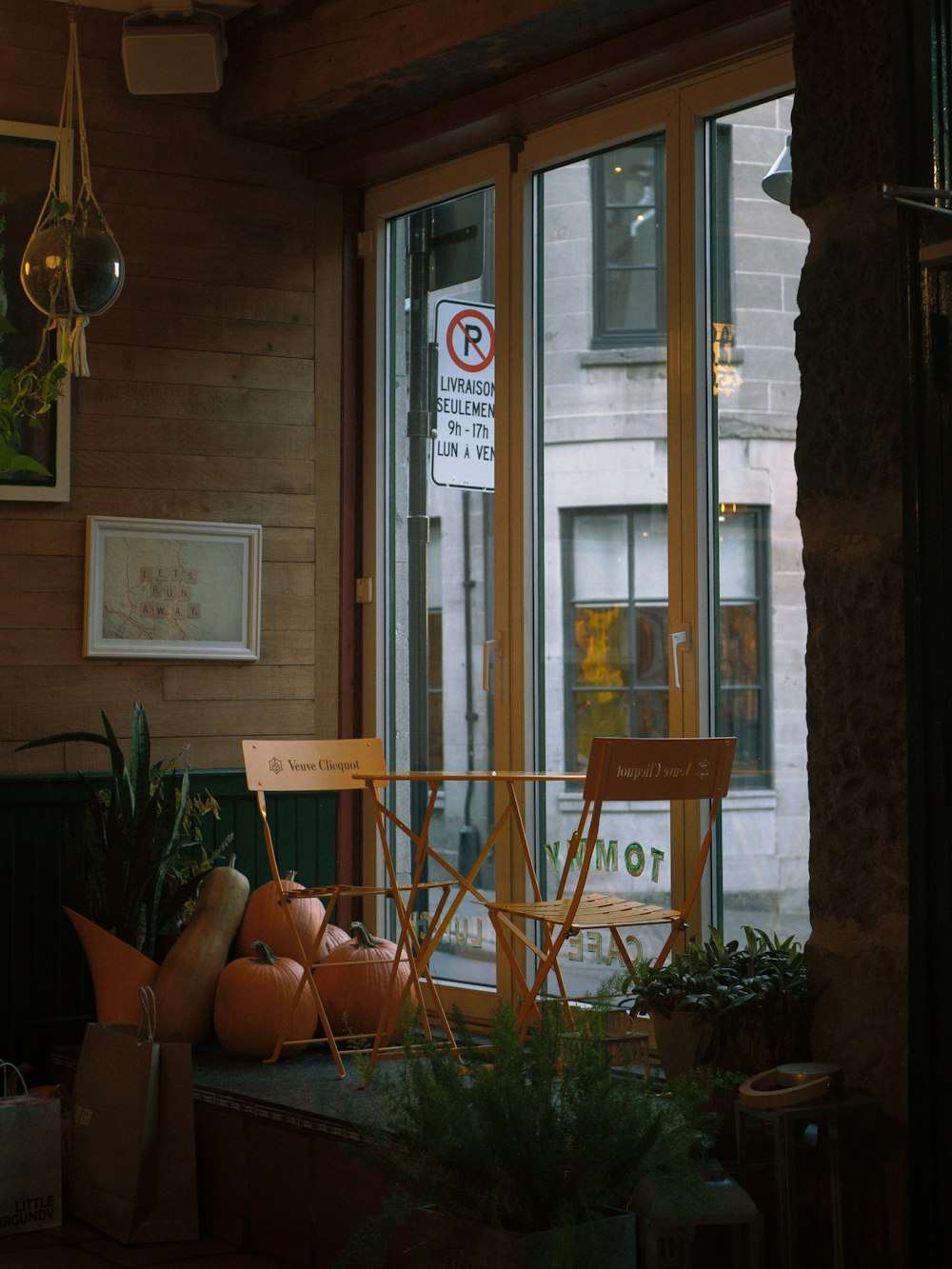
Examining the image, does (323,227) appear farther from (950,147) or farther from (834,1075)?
(834,1075)

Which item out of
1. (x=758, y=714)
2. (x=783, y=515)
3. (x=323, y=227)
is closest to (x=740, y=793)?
(x=758, y=714)

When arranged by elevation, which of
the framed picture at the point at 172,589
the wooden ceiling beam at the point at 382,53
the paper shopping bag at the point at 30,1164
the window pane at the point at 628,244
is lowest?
the paper shopping bag at the point at 30,1164

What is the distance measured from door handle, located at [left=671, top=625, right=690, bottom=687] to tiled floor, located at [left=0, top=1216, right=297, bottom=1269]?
183 cm

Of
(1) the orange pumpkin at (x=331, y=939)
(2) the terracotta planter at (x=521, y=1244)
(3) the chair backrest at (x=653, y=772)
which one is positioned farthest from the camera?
(1) the orange pumpkin at (x=331, y=939)

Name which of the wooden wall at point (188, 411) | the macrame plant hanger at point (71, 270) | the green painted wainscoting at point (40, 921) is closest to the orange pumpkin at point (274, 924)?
the green painted wainscoting at point (40, 921)

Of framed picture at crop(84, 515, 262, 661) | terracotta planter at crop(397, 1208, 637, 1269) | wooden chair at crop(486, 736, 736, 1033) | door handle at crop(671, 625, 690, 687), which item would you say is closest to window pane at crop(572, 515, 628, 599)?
door handle at crop(671, 625, 690, 687)

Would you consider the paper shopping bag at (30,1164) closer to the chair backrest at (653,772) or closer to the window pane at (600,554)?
the chair backrest at (653,772)

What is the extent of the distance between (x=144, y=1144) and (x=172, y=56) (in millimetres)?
3307

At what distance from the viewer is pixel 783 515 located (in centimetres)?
428

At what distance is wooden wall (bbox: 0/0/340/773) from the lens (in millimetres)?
5062

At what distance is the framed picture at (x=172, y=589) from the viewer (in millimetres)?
5121

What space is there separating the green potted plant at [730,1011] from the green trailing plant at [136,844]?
172 cm

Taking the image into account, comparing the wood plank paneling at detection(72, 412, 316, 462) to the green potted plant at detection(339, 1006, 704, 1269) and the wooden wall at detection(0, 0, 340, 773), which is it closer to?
the wooden wall at detection(0, 0, 340, 773)

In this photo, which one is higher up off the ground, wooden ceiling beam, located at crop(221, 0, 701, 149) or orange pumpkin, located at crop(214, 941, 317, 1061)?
wooden ceiling beam, located at crop(221, 0, 701, 149)
